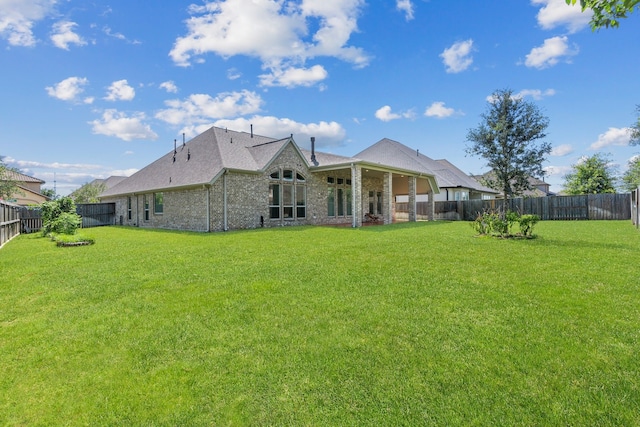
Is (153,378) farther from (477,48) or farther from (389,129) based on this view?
(389,129)

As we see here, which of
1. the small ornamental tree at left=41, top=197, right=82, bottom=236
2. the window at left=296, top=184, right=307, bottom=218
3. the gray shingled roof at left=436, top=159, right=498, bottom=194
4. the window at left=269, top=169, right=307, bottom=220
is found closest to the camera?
the small ornamental tree at left=41, top=197, right=82, bottom=236

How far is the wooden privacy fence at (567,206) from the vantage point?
21.8 meters

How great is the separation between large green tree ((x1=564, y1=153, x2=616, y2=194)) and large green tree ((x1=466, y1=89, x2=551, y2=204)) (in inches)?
706

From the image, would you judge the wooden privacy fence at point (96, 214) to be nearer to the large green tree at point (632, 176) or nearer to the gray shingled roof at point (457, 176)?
the gray shingled roof at point (457, 176)

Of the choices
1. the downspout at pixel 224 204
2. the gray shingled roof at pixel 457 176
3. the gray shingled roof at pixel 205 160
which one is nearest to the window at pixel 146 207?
the gray shingled roof at pixel 205 160

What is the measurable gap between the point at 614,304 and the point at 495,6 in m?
11.4

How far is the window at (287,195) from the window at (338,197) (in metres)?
2.32

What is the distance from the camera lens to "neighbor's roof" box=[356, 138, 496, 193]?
30609mm

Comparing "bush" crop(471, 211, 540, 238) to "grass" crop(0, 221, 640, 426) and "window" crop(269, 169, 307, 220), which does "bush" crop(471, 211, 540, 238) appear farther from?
"window" crop(269, 169, 307, 220)

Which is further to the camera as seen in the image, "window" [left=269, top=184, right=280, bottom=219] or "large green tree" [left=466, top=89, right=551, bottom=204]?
"large green tree" [left=466, top=89, right=551, bottom=204]

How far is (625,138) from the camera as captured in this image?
2695 centimetres

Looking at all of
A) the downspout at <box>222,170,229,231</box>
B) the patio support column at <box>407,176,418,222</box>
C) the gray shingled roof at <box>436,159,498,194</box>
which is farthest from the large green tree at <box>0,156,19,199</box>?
the gray shingled roof at <box>436,159,498,194</box>

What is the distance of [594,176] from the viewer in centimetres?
3562

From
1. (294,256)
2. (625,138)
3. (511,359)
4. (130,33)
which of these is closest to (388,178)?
(294,256)
